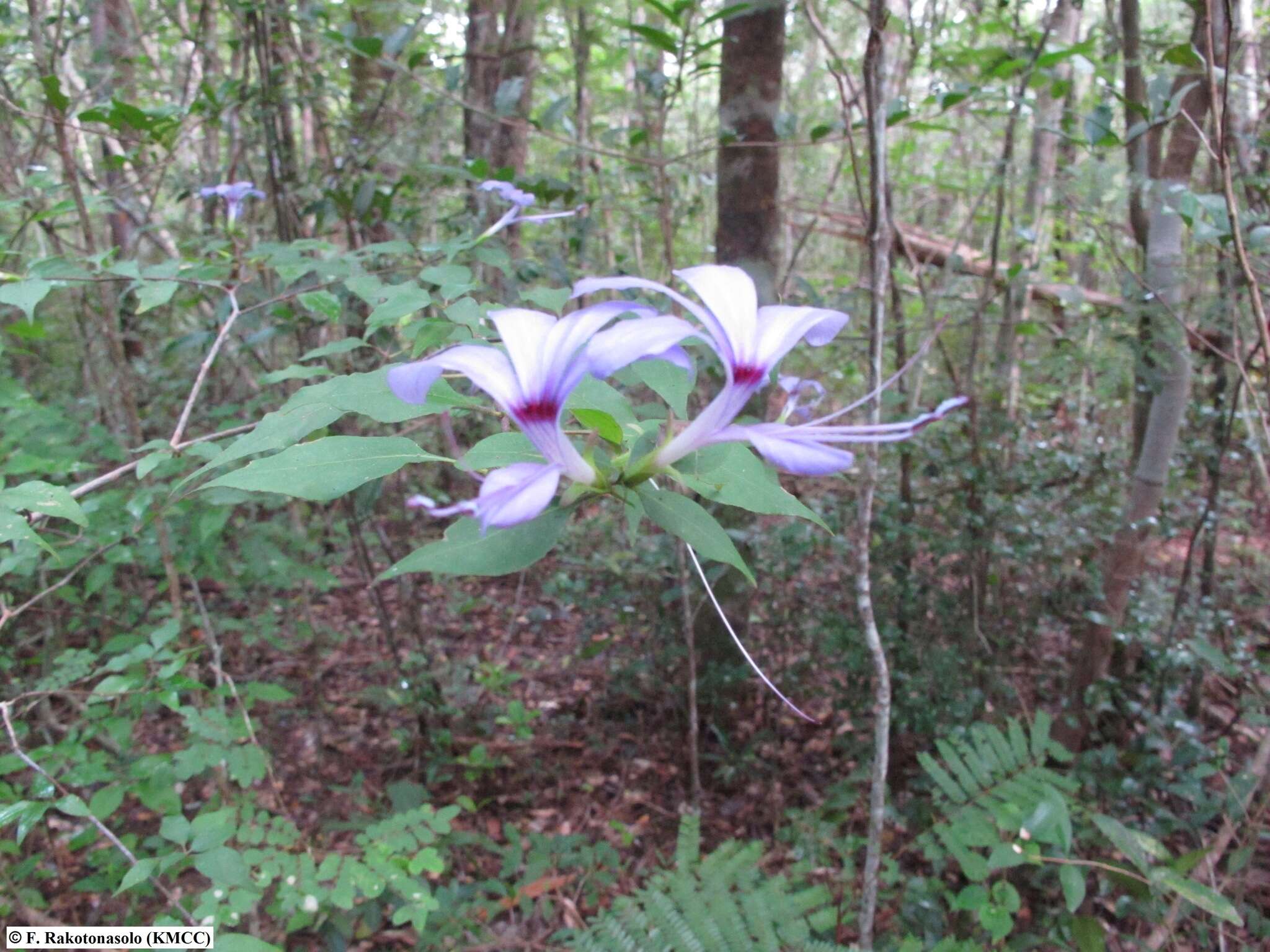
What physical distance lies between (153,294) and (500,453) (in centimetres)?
91

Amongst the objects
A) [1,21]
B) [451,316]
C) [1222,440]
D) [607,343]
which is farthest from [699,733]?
[1,21]

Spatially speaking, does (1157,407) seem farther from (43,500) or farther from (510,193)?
(43,500)

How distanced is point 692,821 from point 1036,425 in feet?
8.65

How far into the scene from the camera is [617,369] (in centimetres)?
59

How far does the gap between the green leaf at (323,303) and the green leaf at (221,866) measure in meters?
0.94

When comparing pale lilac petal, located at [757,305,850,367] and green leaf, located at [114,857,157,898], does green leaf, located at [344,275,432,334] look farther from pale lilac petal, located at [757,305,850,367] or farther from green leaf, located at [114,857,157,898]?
green leaf, located at [114,857,157,898]

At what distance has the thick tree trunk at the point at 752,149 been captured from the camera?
2.48m

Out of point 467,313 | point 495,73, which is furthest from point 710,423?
point 495,73

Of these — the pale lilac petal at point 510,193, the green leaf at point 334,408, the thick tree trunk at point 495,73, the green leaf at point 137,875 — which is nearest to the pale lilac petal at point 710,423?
the green leaf at point 334,408

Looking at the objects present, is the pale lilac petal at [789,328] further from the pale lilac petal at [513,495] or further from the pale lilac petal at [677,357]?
the pale lilac petal at [513,495]

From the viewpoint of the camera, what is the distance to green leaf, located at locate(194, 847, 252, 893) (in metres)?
1.37

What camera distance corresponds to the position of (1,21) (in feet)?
7.87

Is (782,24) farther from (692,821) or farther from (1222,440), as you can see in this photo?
(692,821)

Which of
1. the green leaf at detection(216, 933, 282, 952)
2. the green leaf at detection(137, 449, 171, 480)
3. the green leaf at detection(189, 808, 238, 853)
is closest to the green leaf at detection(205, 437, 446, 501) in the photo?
the green leaf at detection(137, 449, 171, 480)
